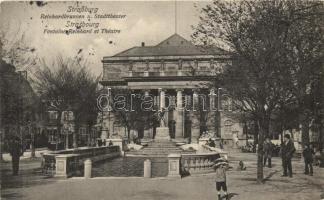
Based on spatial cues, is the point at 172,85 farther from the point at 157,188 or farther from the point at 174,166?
the point at 157,188

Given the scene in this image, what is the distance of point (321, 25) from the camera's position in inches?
682

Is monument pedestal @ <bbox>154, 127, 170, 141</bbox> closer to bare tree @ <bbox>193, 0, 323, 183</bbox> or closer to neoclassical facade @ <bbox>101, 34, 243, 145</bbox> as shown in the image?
neoclassical facade @ <bbox>101, 34, 243, 145</bbox>

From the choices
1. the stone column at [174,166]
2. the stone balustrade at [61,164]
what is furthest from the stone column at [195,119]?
the stone column at [174,166]

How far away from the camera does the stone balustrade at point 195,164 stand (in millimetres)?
18969

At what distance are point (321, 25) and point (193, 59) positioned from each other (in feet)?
179

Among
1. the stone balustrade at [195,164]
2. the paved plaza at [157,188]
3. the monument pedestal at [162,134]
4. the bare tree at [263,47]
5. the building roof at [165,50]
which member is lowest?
the paved plaza at [157,188]

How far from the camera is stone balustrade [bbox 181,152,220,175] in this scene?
62.2 ft

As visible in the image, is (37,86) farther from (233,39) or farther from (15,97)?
(233,39)

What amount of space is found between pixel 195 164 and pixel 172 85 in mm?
48483

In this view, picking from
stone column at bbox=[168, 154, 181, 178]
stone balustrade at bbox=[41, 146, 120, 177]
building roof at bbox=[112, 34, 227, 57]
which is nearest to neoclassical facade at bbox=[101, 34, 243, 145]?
building roof at bbox=[112, 34, 227, 57]

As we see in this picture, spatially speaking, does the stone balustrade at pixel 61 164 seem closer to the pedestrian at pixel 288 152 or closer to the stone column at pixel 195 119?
the pedestrian at pixel 288 152

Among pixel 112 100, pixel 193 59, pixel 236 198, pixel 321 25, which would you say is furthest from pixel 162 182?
pixel 193 59

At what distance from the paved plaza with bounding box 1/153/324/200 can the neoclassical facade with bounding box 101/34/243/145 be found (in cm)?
4289

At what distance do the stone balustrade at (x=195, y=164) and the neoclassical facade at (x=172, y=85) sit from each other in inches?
1579
